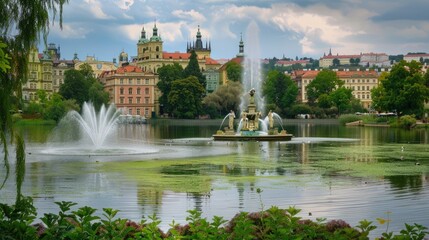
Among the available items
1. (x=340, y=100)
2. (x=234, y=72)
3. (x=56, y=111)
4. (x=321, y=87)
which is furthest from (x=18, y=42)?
(x=234, y=72)

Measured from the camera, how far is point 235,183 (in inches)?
925

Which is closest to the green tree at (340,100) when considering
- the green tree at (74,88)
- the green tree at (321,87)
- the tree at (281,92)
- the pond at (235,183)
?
the tree at (281,92)

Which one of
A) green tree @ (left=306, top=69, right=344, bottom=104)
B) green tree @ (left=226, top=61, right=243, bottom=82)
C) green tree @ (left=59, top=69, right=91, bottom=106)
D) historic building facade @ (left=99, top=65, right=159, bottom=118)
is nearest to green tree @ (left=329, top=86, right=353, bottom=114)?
green tree @ (left=306, top=69, right=344, bottom=104)

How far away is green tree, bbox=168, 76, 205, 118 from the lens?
128750 mm

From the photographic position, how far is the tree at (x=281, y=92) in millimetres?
138375

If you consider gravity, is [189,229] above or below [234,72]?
below

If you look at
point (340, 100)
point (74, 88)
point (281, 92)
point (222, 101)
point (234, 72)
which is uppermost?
point (234, 72)

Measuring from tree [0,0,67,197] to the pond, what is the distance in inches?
173

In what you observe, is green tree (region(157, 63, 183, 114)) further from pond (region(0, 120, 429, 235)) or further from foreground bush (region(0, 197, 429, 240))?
foreground bush (region(0, 197, 429, 240))

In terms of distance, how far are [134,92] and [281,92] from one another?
32.9 meters

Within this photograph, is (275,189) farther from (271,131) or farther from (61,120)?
(61,120)

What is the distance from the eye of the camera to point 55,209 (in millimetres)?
17672

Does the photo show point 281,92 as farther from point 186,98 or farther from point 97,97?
point 97,97

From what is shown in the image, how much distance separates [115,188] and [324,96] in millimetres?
121583
